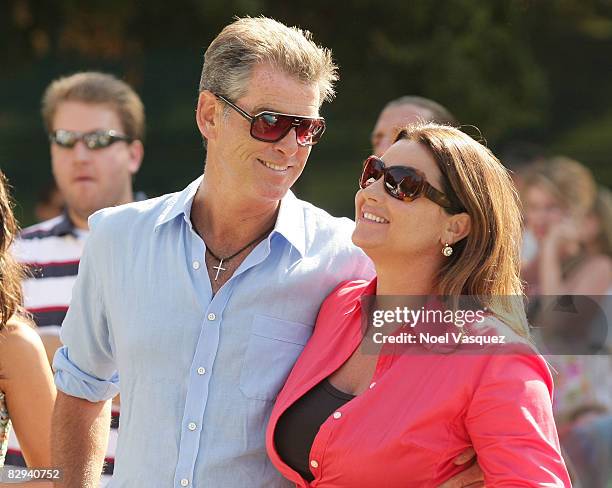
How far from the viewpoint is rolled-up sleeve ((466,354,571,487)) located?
2172 mm

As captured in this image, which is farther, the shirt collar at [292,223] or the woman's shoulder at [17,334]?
the woman's shoulder at [17,334]

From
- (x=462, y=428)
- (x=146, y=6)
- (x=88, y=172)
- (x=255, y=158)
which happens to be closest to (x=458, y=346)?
(x=462, y=428)

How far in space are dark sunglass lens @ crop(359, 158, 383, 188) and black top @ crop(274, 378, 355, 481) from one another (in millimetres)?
516

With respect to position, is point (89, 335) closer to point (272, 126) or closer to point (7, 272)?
point (7, 272)

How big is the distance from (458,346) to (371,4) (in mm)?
6501

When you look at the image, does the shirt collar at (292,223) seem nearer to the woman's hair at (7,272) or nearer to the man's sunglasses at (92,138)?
the woman's hair at (7,272)

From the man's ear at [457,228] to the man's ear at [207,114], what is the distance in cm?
70

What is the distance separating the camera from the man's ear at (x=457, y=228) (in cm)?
249

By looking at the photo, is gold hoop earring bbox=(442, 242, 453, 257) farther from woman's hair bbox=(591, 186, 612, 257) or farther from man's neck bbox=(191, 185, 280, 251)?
woman's hair bbox=(591, 186, 612, 257)

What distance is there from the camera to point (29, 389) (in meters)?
2.81

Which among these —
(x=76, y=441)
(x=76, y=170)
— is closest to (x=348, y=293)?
(x=76, y=441)

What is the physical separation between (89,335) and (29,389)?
0.22 metres

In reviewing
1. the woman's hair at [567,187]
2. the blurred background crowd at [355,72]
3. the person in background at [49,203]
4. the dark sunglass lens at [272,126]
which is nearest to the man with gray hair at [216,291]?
the dark sunglass lens at [272,126]

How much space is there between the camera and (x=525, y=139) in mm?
8383
